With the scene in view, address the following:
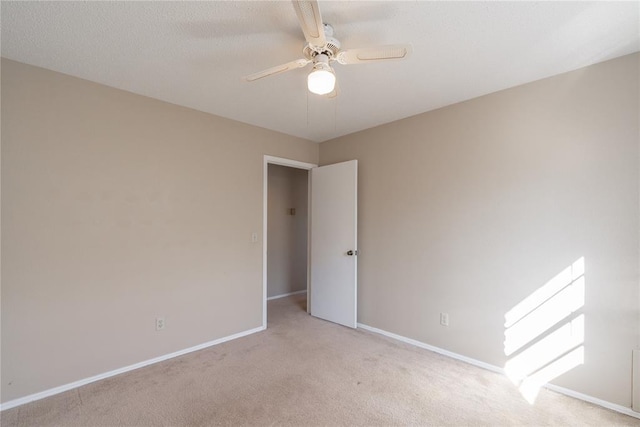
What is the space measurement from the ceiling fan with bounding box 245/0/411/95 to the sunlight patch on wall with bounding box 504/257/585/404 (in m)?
2.09

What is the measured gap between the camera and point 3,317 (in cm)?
204

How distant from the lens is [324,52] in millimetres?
1730

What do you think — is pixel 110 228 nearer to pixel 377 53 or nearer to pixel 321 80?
pixel 321 80

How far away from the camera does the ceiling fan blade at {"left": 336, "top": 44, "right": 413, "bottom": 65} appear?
4.89 feet

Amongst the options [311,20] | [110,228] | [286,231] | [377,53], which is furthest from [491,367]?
[286,231]

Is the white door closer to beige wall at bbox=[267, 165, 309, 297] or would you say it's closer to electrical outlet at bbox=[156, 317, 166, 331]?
beige wall at bbox=[267, 165, 309, 297]

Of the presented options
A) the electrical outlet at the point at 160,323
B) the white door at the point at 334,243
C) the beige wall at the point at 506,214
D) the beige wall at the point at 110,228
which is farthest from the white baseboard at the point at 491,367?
the electrical outlet at the point at 160,323

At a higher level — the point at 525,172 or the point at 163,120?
the point at 163,120

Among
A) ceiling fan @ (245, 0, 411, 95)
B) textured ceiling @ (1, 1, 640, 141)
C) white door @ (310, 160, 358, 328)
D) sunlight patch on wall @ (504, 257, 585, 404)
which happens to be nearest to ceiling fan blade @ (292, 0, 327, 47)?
ceiling fan @ (245, 0, 411, 95)

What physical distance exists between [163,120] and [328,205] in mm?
2092

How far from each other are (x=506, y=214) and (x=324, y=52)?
6.68ft

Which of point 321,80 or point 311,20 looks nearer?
point 311,20

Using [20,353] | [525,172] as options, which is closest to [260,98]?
[525,172]

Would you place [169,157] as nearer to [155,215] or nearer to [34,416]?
[155,215]
